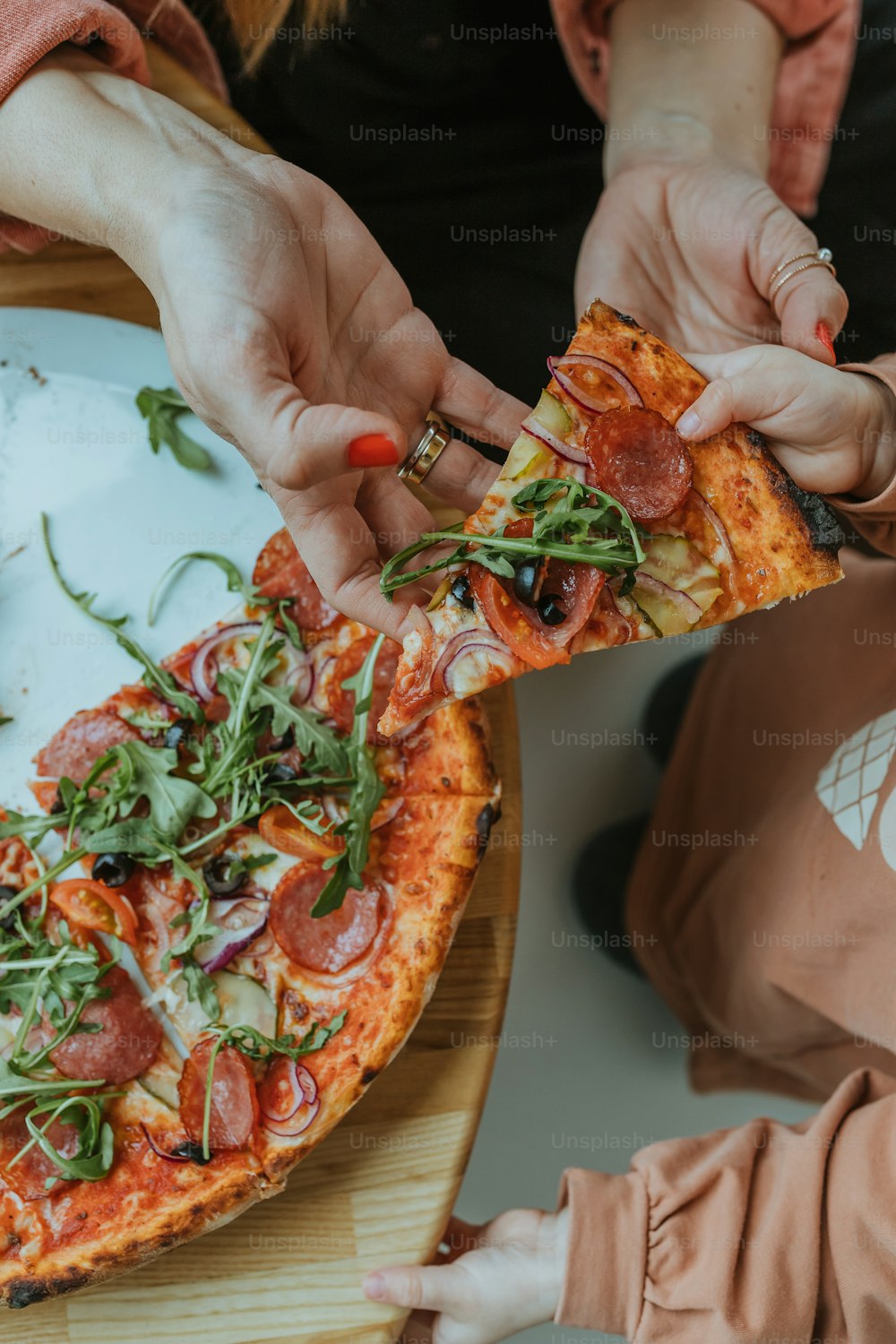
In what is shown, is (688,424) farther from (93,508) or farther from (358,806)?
(93,508)

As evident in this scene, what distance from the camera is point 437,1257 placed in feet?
6.67

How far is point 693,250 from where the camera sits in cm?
215

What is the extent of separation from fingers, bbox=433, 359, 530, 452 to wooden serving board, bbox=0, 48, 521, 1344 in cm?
50

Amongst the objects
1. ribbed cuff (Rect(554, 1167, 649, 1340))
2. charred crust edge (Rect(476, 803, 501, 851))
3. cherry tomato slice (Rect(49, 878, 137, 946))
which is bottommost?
ribbed cuff (Rect(554, 1167, 649, 1340))

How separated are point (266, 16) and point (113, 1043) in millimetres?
1912

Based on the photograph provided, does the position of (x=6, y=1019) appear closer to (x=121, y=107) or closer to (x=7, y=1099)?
(x=7, y=1099)

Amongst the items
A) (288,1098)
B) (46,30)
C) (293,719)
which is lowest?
(288,1098)

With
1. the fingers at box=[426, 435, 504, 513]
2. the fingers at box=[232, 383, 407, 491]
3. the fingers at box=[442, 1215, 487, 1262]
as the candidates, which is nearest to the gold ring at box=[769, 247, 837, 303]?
the fingers at box=[426, 435, 504, 513]

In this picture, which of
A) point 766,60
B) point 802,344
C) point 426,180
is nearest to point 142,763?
point 802,344

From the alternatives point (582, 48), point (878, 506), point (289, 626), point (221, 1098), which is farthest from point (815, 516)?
point (221, 1098)

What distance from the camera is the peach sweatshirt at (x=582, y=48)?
1.79m

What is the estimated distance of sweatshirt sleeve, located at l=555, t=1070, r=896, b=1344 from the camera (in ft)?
5.52

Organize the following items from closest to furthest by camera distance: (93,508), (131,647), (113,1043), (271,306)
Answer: (271,306), (113,1043), (131,647), (93,508)

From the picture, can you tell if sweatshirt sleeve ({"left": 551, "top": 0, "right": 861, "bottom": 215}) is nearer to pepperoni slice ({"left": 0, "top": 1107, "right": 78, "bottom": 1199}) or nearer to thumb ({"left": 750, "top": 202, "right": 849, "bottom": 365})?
thumb ({"left": 750, "top": 202, "right": 849, "bottom": 365})
